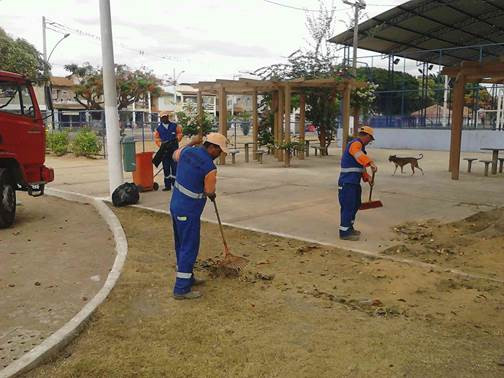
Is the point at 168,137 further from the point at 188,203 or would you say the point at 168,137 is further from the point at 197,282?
the point at 188,203

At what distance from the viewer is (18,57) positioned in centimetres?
2848

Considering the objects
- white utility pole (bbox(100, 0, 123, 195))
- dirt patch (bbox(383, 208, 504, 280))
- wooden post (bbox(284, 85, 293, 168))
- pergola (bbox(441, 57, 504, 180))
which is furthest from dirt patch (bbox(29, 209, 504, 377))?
wooden post (bbox(284, 85, 293, 168))

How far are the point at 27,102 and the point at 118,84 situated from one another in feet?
126

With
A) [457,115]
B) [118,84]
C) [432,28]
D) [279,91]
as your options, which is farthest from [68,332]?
[118,84]

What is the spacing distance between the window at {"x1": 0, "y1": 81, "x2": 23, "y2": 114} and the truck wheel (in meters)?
0.95

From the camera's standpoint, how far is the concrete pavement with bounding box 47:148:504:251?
7.48 meters

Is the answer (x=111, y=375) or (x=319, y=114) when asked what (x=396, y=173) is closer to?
(x=319, y=114)

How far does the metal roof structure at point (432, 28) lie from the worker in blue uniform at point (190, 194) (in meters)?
22.2

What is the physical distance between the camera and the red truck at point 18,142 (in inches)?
292

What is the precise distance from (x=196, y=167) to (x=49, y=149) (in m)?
19.2

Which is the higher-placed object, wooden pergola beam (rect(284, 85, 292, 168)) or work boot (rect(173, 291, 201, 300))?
wooden pergola beam (rect(284, 85, 292, 168))

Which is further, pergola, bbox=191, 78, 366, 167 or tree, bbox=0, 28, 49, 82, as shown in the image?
tree, bbox=0, 28, 49, 82

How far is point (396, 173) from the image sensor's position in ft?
45.5

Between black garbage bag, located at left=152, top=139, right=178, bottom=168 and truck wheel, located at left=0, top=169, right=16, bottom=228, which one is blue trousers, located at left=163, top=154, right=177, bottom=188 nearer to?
black garbage bag, located at left=152, top=139, right=178, bottom=168
